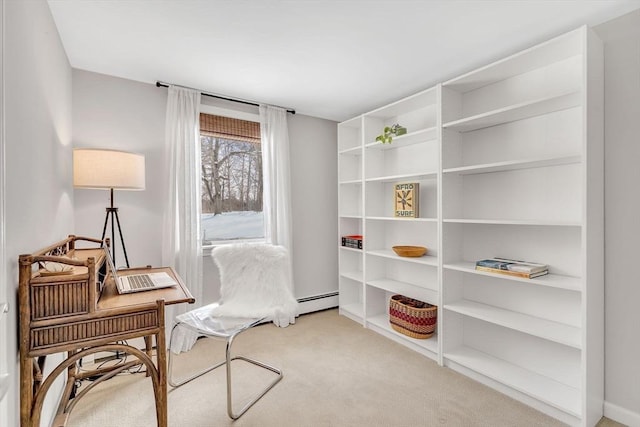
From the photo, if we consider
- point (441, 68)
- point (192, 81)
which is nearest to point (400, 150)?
point (441, 68)

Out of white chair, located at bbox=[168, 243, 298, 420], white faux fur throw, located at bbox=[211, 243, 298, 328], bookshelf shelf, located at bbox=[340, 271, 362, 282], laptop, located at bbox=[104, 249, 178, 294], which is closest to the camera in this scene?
laptop, located at bbox=[104, 249, 178, 294]

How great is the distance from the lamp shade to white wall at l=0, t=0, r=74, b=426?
10 cm

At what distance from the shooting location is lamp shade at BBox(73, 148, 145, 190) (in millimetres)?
2049

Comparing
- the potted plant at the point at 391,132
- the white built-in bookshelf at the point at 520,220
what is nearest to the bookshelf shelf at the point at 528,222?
the white built-in bookshelf at the point at 520,220

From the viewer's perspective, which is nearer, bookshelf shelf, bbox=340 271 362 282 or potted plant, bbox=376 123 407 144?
potted plant, bbox=376 123 407 144

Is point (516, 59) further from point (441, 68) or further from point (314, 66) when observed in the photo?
point (314, 66)

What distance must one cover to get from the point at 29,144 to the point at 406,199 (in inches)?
104

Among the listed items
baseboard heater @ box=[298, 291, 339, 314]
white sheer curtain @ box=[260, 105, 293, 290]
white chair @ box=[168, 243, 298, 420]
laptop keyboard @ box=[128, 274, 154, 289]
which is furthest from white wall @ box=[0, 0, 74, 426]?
baseboard heater @ box=[298, 291, 339, 314]

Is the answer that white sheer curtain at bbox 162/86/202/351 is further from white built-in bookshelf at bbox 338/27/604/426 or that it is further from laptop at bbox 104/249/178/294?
white built-in bookshelf at bbox 338/27/604/426

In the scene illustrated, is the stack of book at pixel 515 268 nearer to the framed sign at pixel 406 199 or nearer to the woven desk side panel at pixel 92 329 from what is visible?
the framed sign at pixel 406 199

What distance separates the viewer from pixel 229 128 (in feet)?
10.5

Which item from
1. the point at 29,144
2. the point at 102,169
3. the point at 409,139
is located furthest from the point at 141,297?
the point at 409,139

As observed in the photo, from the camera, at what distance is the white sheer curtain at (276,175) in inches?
132

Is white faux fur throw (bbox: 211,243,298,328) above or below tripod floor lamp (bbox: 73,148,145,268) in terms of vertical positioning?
below
